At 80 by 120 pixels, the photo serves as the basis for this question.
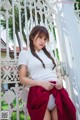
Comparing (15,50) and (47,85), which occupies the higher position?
(15,50)

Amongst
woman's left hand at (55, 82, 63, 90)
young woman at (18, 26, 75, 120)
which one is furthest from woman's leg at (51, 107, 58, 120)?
woman's left hand at (55, 82, 63, 90)

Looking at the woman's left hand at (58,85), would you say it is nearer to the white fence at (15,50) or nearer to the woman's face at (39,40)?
the woman's face at (39,40)

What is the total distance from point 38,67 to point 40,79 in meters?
0.11

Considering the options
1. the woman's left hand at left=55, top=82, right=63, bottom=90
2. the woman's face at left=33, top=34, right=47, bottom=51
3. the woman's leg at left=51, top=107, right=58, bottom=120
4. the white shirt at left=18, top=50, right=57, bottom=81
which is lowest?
the woman's leg at left=51, top=107, right=58, bottom=120

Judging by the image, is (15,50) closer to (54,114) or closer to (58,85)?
(58,85)

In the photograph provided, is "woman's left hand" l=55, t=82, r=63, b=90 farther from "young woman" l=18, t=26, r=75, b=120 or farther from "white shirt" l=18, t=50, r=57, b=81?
"white shirt" l=18, t=50, r=57, b=81

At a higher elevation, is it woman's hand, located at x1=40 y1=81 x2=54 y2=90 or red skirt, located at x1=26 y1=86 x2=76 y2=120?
woman's hand, located at x1=40 y1=81 x2=54 y2=90

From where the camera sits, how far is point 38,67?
2.29 metres

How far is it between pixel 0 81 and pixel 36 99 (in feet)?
2.12

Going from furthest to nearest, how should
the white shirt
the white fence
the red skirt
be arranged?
the white fence, the white shirt, the red skirt

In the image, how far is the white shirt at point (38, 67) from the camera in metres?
2.28

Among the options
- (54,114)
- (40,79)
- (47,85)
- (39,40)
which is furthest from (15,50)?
(54,114)

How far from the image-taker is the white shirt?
228cm

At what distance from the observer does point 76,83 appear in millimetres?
2744
